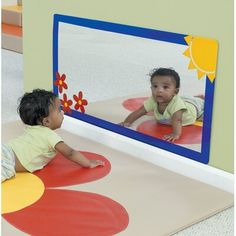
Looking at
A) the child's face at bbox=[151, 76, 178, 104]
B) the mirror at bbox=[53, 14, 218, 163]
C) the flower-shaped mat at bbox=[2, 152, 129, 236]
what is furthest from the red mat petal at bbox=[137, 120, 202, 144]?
the flower-shaped mat at bbox=[2, 152, 129, 236]

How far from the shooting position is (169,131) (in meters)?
2.00

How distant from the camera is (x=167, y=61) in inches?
76.6

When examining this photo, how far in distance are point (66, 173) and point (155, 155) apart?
1.20ft

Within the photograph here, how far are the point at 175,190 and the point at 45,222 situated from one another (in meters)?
0.50

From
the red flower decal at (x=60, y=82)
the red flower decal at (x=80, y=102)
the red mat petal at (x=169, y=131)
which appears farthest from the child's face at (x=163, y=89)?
the red flower decal at (x=60, y=82)

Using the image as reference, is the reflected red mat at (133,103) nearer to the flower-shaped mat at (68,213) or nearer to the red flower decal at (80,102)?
the red flower decal at (80,102)

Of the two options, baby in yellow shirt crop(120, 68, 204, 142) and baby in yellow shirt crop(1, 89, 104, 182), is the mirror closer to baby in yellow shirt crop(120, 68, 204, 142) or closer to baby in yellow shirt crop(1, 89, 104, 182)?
baby in yellow shirt crop(120, 68, 204, 142)

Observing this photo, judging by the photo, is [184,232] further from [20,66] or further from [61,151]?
[20,66]

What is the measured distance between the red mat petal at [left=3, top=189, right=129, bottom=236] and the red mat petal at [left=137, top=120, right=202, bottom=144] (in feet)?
1.36

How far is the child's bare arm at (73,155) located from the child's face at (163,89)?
36cm

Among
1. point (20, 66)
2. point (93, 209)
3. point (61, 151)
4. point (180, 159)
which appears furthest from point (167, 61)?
point (20, 66)

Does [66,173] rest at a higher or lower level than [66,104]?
lower

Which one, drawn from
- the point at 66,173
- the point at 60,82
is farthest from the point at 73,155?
the point at 60,82

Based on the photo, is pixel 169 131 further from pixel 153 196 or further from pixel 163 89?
pixel 153 196
